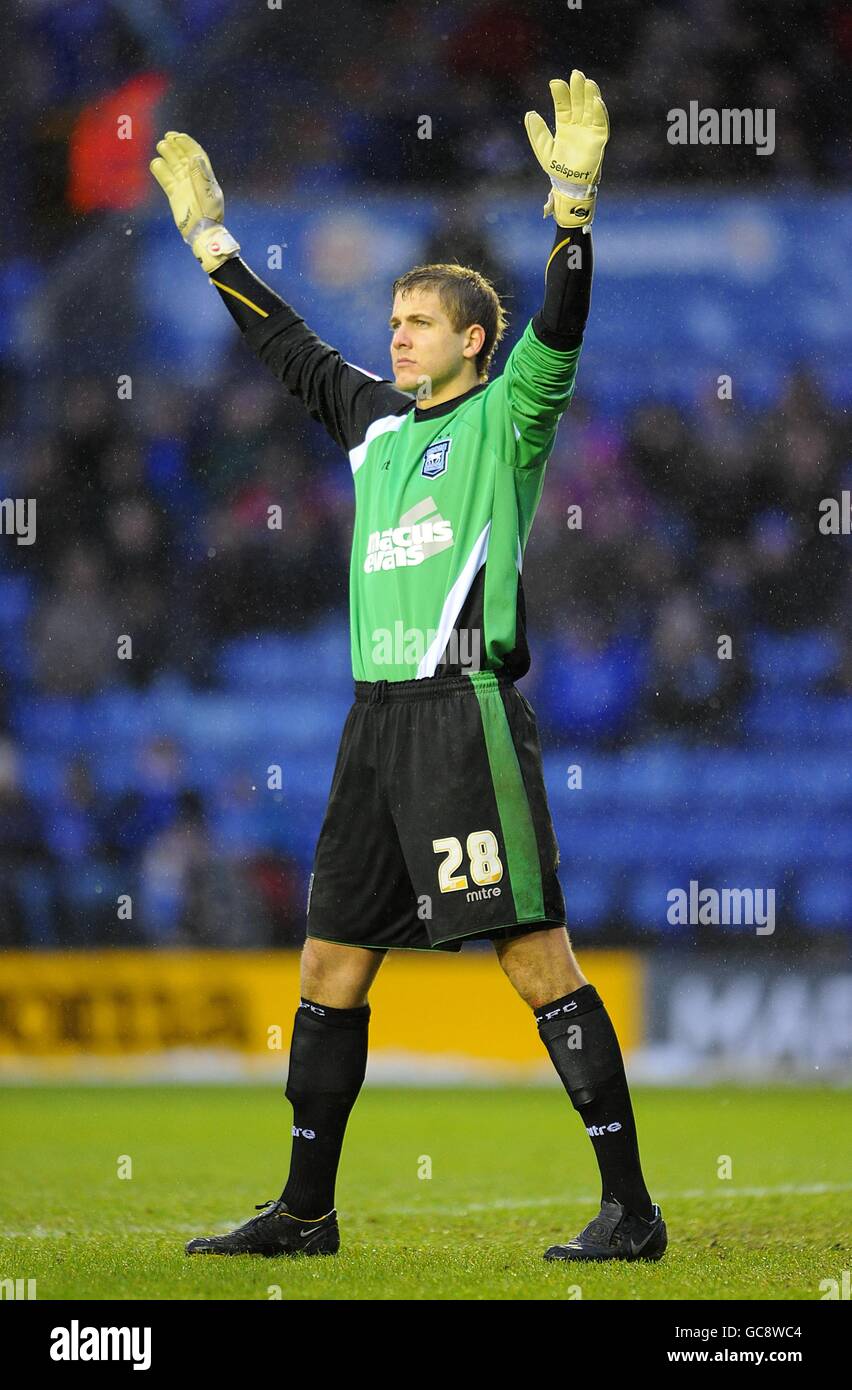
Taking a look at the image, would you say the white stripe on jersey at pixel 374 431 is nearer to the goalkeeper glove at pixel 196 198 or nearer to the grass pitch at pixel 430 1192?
the goalkeeper glove at pixel 196 198

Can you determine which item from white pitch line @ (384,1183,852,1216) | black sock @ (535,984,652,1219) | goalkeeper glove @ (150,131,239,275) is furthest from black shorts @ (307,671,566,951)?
goalkeeper glove @ (150,131,239,275)

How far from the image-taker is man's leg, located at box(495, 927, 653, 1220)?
329 centimetres

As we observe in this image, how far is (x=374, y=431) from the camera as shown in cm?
373

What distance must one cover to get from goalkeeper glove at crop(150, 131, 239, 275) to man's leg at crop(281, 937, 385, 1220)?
1724 millimetres

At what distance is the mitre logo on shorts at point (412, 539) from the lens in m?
3.42

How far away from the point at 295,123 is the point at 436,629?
8.25m

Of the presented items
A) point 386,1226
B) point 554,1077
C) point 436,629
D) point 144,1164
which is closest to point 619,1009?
point 554,1077

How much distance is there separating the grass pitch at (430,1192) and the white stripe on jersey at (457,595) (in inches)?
49.8

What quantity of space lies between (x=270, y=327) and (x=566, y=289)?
944 millimetres

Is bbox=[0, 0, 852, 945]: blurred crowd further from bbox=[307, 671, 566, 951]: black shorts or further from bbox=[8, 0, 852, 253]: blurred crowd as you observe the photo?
bbox=[307, 671, 566, 951]: black shorts

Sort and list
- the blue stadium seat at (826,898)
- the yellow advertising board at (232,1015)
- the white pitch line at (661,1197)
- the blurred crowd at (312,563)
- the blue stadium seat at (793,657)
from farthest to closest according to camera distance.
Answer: the blue stadium seat at (793,657) → the blurred crowd at (312,563) → the blue stadium seat at (826,898) → the yellow advertising board at (232,1015) → the white pitch line at (661,1197)

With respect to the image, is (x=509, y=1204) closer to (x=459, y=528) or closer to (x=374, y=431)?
(x=459, y=528)

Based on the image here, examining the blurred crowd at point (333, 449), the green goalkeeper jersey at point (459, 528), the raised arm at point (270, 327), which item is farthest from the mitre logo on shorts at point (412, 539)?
the blurred crowd at point (333, 449)

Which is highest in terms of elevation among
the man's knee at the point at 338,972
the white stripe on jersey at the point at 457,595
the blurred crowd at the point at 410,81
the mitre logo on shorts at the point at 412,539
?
the blurred crowd at the point at 410,81
